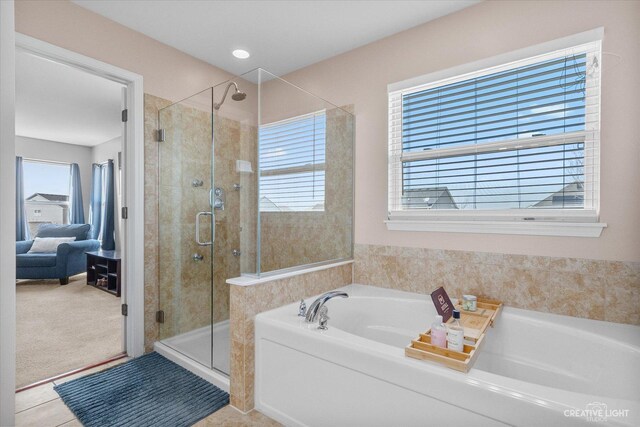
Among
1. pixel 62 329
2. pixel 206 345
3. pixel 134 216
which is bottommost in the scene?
pixel 62 329

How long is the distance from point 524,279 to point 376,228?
1052 millimetres

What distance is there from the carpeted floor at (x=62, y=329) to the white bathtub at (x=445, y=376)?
61.6 inches

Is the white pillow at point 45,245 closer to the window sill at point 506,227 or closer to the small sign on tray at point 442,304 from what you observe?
the window sill at point 506,227

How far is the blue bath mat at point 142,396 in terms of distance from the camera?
1766 mm

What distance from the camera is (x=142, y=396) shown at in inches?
77.5

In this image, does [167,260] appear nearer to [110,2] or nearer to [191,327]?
[191,327]

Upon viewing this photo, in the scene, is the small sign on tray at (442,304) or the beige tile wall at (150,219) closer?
the small sign on tray at (442,304)

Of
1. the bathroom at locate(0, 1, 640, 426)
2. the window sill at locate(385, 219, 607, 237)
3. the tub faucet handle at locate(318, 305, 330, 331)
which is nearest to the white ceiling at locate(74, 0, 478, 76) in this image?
the bathroom at locate(0, 1, 640, 426)

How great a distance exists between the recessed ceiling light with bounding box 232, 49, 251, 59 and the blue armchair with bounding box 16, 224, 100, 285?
4.18m

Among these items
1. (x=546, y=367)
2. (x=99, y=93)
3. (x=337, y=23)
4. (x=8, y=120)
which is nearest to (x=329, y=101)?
(x=337, y=23)

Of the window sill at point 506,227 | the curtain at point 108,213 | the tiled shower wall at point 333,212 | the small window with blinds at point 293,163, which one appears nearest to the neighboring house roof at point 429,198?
the window sill at point 506,227

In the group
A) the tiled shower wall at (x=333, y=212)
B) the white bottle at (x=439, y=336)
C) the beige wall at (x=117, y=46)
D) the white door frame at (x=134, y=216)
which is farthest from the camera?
the tiled shower wall at (x=333, y=212)

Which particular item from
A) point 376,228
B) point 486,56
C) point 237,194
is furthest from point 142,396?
point 486,56

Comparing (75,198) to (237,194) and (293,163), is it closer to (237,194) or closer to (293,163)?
(237,194)
